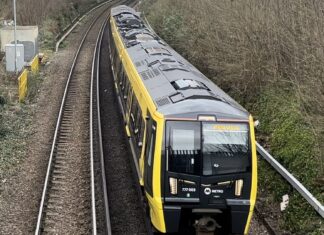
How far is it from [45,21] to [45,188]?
29.7 m

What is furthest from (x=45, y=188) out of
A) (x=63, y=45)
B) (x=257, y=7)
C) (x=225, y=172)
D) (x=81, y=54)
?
(x=63, y=45)

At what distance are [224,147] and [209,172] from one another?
53 centimetres

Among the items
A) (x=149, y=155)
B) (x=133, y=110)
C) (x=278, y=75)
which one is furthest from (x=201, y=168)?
(x=278, y=75)

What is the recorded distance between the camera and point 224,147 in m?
9.52

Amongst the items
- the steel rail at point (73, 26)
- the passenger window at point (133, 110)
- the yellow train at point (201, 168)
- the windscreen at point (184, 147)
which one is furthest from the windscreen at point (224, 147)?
the steel rail at point (73, 26)

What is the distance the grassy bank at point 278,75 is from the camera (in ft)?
38.7

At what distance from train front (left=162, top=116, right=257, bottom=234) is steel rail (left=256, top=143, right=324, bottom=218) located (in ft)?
5.39

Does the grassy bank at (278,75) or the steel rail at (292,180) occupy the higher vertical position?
the grassy bank at (278,75)

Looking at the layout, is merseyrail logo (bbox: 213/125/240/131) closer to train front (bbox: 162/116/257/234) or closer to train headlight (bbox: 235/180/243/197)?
train front (bbox: 162/116/257/234)

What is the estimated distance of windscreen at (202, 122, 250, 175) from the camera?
9484 mm

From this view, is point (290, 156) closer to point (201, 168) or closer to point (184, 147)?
point (201, 168)

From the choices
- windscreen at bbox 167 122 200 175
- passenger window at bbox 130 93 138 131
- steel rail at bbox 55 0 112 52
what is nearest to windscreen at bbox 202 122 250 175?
windscreen at bbox 167 122 200 175

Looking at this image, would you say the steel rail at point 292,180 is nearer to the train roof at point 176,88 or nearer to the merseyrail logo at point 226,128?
the train roof at point 176,88

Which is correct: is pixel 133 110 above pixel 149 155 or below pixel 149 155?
below
